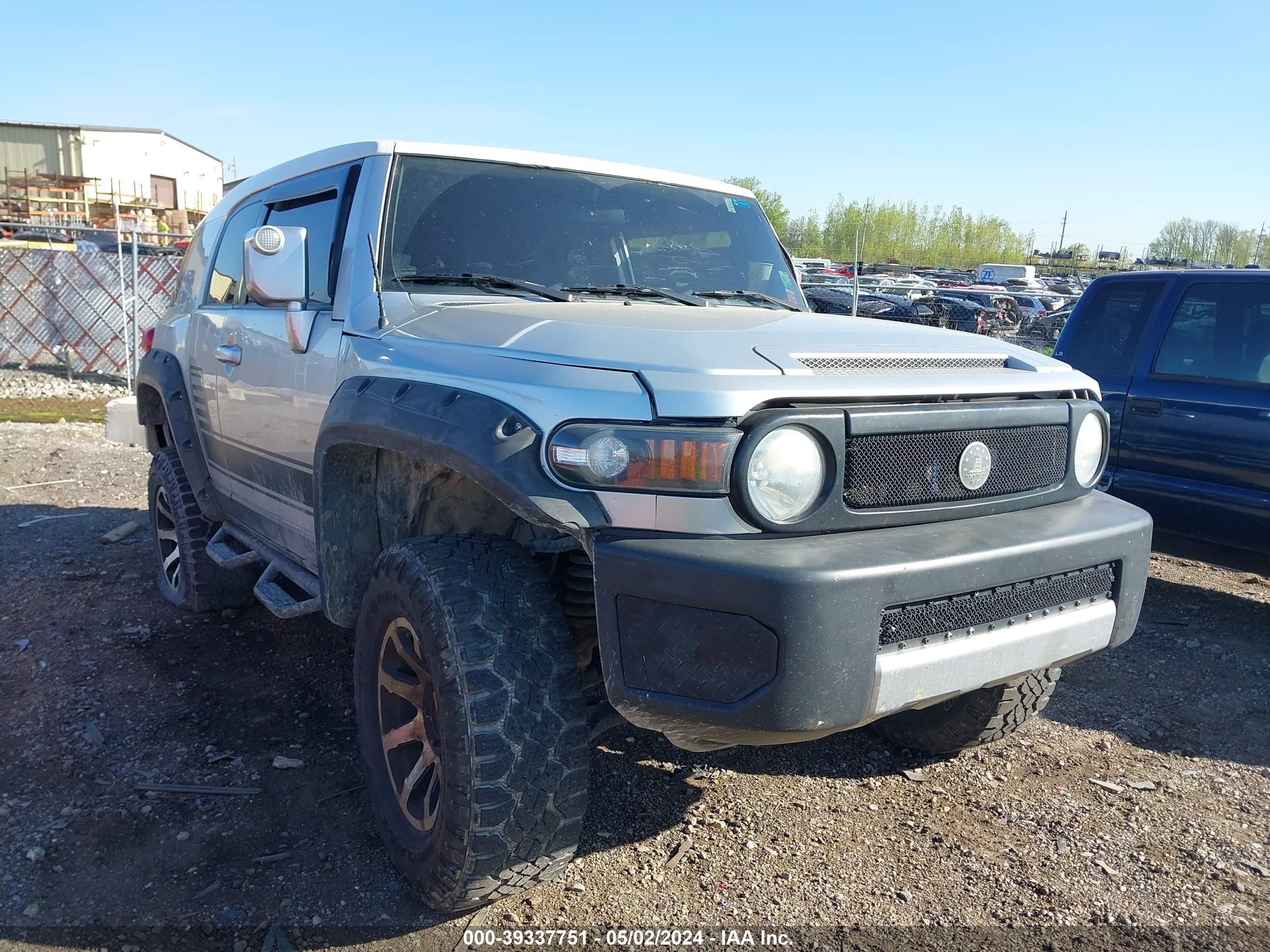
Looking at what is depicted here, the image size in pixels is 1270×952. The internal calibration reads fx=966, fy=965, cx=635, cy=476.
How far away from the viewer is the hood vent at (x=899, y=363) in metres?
2.32

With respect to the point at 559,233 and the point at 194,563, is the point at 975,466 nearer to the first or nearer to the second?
the point at 559,233

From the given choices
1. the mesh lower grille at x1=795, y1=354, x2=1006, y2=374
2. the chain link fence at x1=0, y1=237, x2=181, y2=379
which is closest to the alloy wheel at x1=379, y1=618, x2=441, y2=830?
the mesh lower grille at x1=795, y1=354, x2=1006, y2=374

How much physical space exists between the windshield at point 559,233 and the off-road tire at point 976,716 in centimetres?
158

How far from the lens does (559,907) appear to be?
255 centimetres

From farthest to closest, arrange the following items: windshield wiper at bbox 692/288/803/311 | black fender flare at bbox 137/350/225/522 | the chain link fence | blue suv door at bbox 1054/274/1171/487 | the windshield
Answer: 1. the chain link fence
2. blue suv door at bbox 1054/274/1171/487
3. black fender flare at bbox 137/350/225/522
4. windshield wiper at bbox 692/288/803/311
5. the windshield

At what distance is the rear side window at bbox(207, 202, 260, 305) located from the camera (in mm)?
4238

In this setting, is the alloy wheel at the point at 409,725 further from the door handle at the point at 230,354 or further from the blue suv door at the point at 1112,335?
the blue suv door at the point at 1112,335

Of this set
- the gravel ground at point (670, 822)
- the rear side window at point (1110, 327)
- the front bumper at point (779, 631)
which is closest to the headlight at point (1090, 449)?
the front bumper at point (779, 631)

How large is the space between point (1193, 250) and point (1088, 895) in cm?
7390

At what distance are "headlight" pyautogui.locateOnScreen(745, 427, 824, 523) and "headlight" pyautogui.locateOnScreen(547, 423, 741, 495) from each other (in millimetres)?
73

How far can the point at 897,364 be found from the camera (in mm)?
2459

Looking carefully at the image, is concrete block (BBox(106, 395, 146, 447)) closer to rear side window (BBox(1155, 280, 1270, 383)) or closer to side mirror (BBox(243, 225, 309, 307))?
side mirror (BBox(243, 225, 309, 307))

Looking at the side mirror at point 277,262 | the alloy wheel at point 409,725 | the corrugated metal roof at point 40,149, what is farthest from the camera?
the corrugated metal roof at point 40,149

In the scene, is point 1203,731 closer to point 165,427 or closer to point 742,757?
point 742,757
